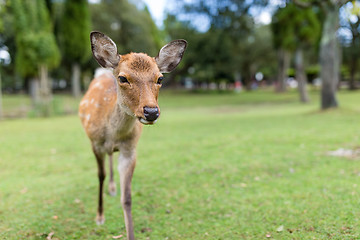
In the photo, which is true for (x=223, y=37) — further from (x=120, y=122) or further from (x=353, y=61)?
(x=120, y=122)

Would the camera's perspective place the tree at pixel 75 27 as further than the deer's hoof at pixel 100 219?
Yes

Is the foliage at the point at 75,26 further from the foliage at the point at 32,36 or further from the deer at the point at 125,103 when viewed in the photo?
the deer at the point at 125,103

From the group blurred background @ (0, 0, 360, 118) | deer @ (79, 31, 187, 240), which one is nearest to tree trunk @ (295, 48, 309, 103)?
blurred background @ (0, 0, 360, 118)

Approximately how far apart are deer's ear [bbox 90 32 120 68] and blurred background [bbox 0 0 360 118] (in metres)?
7.53

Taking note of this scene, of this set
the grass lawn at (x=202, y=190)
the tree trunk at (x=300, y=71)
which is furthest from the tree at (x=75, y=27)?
the tree trunk at (x=300, y=71)

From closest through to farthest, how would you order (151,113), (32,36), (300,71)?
(151,113) < (32,36) < (300,71)

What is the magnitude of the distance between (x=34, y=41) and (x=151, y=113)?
570 inches

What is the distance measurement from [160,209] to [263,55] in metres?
38.2

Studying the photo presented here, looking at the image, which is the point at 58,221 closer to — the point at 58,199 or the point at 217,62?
the point at 58,199

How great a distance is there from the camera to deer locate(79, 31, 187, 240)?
8.57ft

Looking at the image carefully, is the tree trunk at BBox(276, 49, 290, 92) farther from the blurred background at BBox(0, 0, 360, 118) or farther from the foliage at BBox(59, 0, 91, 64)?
the foliage at BBox(59, 0, 91, 64)

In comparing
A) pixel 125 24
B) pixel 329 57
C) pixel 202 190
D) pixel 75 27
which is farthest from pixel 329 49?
pixel 125 24

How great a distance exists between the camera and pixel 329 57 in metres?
11.5

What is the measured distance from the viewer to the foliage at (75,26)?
19.3 metres
